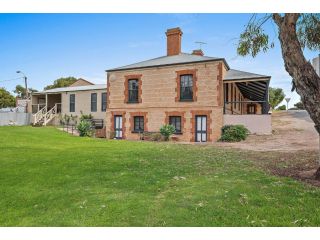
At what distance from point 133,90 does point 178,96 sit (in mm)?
3773

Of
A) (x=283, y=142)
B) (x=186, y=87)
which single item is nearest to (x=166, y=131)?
(x=186, y=87)

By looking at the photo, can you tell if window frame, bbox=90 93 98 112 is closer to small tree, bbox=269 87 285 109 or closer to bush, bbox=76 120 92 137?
bush, bbox=76 120 92 137

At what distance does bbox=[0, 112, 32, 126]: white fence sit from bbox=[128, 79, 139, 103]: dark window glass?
1165 centimetres

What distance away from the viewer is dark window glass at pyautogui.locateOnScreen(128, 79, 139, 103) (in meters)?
22.4

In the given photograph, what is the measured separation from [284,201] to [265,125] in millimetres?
14269

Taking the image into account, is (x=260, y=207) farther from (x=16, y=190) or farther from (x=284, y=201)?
(x=16, y=190)

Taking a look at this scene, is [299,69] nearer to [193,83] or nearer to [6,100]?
[193,83]

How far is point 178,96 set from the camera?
20.6m

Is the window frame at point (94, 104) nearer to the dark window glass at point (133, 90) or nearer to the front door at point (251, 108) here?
the dark window glass at point (133, 90)

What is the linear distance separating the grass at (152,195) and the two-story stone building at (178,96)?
1040 centimetres

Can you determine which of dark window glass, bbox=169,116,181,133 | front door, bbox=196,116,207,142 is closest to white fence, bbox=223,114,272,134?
front door, bbox=196,116,207,142

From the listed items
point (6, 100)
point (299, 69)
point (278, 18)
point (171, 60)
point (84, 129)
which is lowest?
point (84, 129)

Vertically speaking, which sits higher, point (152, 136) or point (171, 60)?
point (171, 60)

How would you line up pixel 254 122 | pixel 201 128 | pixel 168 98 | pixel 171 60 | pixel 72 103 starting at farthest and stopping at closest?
pixel 72 103, pixel 171 60, pixel 168 98, pixel 201 128, pixel 254 122
